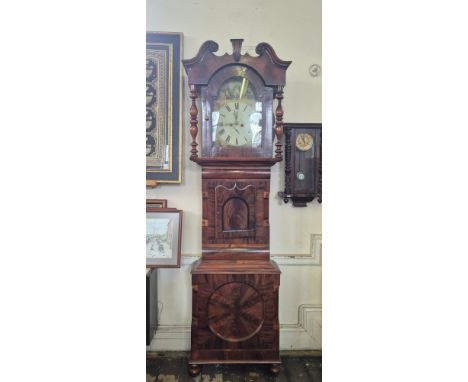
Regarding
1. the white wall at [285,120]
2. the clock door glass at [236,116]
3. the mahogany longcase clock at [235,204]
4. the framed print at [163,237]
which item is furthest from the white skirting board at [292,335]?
the clock door glass at [236,116]

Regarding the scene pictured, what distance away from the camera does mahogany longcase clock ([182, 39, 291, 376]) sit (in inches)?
58.1

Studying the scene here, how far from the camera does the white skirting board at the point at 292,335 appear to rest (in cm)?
181

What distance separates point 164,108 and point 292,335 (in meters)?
1.47

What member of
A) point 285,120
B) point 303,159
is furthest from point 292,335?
point 285,120

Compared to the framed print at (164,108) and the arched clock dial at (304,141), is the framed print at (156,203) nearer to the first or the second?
the framed print at (164,108)

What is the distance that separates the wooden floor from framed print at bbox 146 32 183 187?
0.97 meters

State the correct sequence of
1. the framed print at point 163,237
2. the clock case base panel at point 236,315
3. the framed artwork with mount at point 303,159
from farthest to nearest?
the framed artwork with mount at point 303,159 < the framed print at point 163,237 < the clock case base panel at point 236,315

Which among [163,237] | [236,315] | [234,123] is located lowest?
[236,315]

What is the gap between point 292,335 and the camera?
183cm

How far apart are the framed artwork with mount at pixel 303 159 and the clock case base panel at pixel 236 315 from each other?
19.9 inches

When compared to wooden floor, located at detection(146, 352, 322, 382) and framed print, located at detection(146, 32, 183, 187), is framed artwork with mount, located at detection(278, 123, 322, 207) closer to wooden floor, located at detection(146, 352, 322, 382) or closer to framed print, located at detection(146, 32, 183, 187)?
framed print, located at detection(146, 32, 183, 187)

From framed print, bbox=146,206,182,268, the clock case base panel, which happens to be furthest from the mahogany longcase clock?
framed print, bbox=146,206,182,268

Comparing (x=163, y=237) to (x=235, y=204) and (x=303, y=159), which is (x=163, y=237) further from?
(x=303, y=159)
